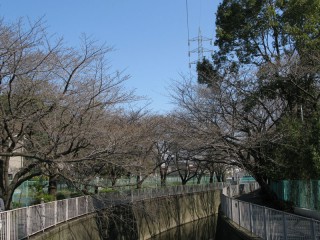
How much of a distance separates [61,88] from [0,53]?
8.92 ft

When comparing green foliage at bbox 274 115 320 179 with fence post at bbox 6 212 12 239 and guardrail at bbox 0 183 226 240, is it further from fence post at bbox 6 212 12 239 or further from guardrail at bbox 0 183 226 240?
fence post at bbox 6 212 12 239

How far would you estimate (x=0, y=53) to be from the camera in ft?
36.9

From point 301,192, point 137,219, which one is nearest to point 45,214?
point 137,219

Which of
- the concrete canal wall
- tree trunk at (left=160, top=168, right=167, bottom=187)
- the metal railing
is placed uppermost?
tree trunk at (left=160, top=168, right=167, bottom=187)

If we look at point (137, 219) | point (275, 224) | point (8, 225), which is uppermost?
point (8, 225)

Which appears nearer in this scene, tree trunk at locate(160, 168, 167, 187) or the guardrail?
the guardrail

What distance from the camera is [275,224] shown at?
1098 cm

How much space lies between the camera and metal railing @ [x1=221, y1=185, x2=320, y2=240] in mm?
8844

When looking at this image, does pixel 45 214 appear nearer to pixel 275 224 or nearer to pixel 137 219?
pixel 275 224

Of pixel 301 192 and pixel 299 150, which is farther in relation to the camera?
pixel 301 192

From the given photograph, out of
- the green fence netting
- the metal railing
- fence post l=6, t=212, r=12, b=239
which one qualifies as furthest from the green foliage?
fence post l=6, t=212, r=12, b=239

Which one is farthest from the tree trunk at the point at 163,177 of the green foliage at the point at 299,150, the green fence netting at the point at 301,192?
the green foliage at the point at 299,150

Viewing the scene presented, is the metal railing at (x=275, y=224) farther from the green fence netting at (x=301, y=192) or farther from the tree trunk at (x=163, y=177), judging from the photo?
the tree trunk at (x=163, y=177)

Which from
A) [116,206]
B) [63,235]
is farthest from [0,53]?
[116,206]
